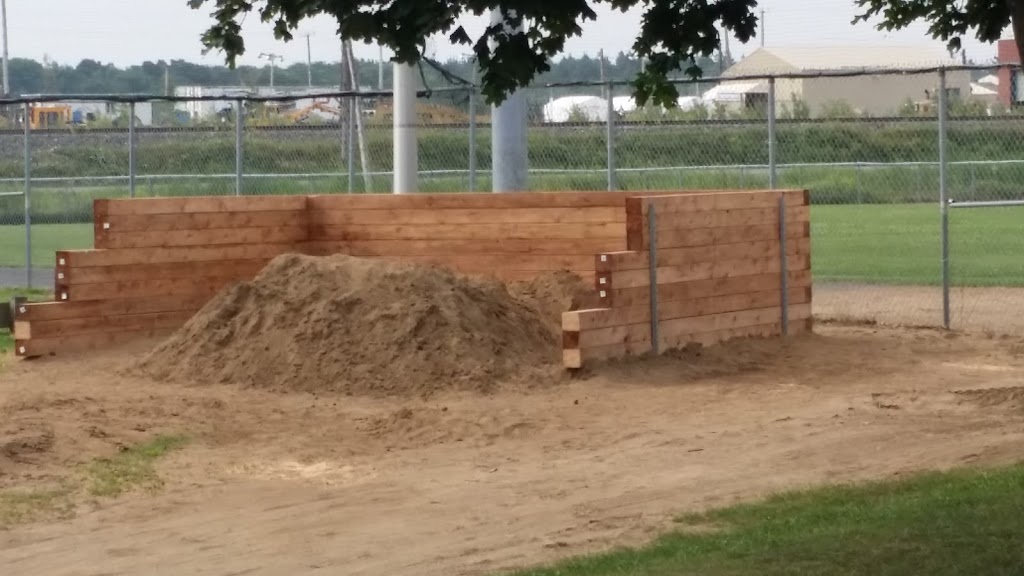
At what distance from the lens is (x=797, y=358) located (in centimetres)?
1421

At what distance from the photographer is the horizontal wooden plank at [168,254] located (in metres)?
14.7

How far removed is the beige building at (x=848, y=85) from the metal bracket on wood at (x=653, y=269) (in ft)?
18.6

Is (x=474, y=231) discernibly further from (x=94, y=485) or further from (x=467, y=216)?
(x=94, y=485)

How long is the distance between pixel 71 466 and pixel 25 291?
1157 centimetres

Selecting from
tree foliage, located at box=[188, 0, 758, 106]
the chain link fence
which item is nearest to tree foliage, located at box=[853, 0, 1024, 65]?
tree foliage, located at box=[188, 0, 758, 106]

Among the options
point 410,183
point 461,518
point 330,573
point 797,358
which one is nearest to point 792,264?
point 797,358

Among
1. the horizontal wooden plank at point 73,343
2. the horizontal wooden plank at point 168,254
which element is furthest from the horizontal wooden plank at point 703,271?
the horizontal wooden plank at point 73,343

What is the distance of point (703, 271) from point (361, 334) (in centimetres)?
320

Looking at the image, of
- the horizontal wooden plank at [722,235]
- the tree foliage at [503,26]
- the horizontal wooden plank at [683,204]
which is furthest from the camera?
the horizontal wooden plank at [722,235]

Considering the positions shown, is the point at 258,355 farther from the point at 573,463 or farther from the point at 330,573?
the point at 330,573

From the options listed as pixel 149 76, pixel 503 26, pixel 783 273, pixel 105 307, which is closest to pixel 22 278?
pixel 105 307

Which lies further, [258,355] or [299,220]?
[299,220]

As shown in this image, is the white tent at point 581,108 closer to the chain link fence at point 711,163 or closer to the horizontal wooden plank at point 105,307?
the chain link fence at point 711,163

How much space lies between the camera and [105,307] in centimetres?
1499
